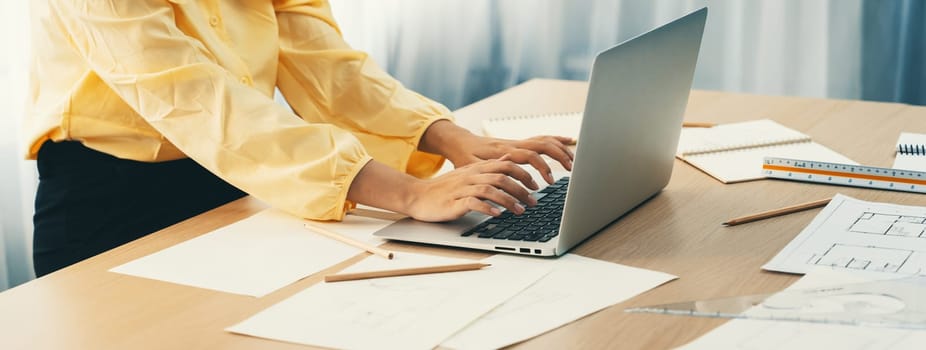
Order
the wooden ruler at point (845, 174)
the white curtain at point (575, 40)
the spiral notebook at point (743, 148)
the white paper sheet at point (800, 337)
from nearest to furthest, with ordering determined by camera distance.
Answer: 1. the white paper sheet at point (800, 337)
2. the wooden ruler at point (845, 174)
3. the spiral notebook at point (743, 148)
4. the white curtain at point (575, 40)

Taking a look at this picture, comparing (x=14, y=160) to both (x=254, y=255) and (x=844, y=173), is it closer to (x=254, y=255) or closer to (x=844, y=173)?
(x=254, y=255)

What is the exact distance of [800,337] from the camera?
32.8 inches

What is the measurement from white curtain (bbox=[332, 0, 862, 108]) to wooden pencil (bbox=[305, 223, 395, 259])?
194cm

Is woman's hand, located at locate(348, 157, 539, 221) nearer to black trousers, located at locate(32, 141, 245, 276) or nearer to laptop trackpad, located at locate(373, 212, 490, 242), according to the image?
laptop trackpad, located at locate(373, 212, 490, 242)

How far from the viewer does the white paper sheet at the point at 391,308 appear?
2.83 feet

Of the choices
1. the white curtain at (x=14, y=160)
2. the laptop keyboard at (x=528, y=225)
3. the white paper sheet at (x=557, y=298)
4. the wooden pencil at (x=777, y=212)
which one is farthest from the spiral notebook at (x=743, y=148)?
the white curtain at (x=14, y=160)

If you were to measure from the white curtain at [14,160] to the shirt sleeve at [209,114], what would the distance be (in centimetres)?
131

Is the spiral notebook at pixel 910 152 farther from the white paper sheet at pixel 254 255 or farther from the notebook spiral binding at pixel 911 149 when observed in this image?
the white paper sheet at pixel 254 255

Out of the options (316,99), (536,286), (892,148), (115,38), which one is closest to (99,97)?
(115,38)

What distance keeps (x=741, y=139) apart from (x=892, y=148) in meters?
0.20

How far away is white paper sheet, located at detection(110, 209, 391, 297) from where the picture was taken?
1019 millimetres

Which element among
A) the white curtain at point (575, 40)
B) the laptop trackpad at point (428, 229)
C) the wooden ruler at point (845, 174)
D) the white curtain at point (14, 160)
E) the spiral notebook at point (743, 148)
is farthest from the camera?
the white curtain at point (575, 40)

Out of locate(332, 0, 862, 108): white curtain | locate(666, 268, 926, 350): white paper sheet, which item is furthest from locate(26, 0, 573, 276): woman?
locate(332, 0, 862, 108): white curtain

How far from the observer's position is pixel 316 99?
5.08 ft
